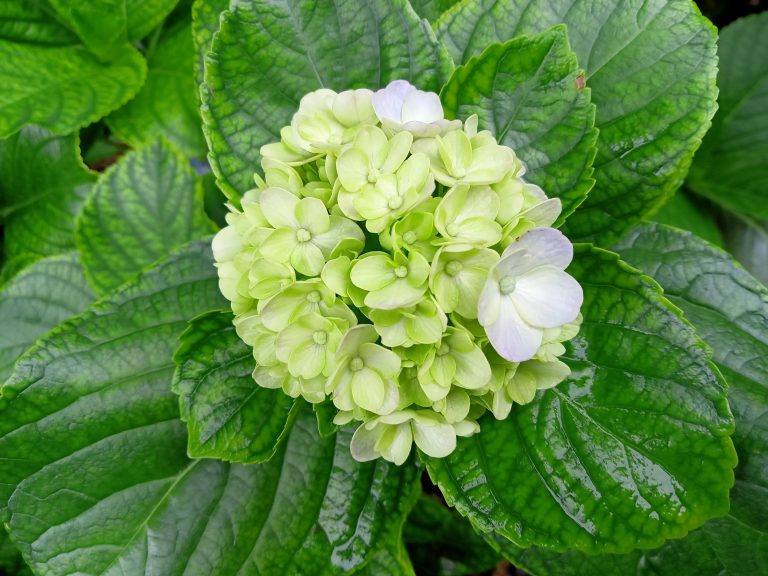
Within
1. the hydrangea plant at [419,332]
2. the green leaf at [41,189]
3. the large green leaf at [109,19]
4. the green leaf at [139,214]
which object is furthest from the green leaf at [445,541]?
the large green leaf at [109,19]

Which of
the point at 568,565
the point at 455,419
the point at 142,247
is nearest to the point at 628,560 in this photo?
the point at 568,565

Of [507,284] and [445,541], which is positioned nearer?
[507,284]

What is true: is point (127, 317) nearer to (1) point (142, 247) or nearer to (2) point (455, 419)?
(1) point (142, 247)

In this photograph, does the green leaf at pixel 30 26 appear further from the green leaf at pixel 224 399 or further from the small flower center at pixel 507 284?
the small flower center at pixel 507 284

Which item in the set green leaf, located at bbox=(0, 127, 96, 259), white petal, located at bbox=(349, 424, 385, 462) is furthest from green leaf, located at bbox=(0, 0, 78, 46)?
white petal, located at bbox=(349, 424, 385, 462)

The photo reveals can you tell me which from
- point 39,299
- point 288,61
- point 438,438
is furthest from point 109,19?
point 438,438

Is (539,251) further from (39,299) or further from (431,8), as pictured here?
(39,299)

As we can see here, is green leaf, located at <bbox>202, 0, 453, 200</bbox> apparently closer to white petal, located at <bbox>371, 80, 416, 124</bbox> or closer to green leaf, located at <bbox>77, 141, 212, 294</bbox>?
white petal, located at <bbox>371, 80, 416, 124</bbox>
